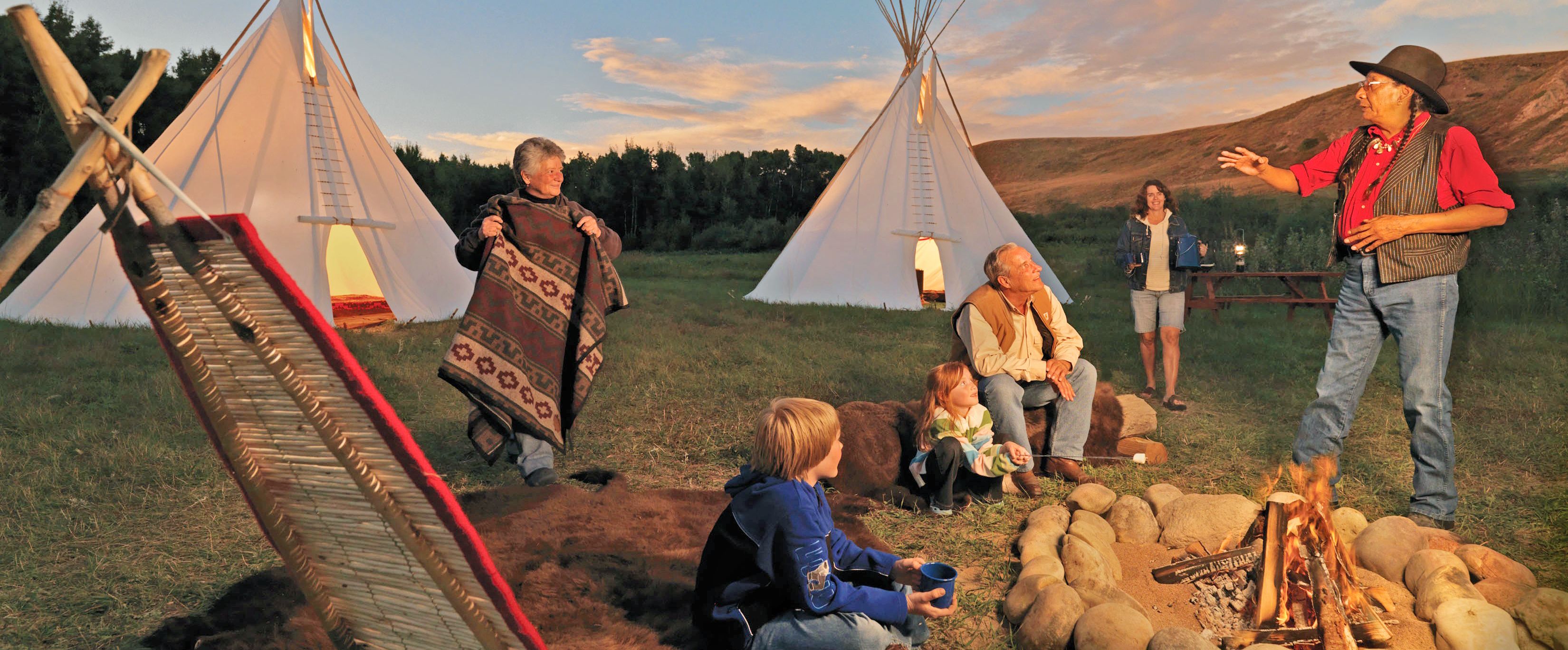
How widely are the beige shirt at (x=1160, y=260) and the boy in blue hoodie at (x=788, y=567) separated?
155 inches

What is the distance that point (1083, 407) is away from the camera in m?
3.91

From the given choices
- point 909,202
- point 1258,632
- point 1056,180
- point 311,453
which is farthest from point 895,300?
point 1056,180

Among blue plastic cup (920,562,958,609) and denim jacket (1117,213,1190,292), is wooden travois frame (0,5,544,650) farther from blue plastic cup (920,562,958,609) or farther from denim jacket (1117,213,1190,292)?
denim jacket (1117,213,1190,292)

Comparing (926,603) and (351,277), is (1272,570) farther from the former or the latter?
(351,277)

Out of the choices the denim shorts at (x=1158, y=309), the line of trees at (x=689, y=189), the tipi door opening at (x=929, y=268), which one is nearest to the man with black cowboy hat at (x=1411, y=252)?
the denim shorts at (x=1158, y=309)

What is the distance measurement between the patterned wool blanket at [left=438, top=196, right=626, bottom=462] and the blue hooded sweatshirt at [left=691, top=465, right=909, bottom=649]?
5.52 ft

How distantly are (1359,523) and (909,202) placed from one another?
739cm

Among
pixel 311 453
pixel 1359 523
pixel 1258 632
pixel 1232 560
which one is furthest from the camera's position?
pixel 1359 523

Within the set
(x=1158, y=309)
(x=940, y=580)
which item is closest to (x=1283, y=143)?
(x=1158, y=309)

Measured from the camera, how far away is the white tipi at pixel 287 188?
301 inches

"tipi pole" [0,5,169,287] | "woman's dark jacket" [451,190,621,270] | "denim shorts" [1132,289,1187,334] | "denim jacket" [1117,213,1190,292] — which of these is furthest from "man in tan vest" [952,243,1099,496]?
"tipi pole" [0,5,169,287]

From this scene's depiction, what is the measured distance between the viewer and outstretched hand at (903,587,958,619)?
204 cm

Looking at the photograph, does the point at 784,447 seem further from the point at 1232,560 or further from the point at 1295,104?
the point at 1295,104

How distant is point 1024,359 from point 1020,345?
2.6 inches
